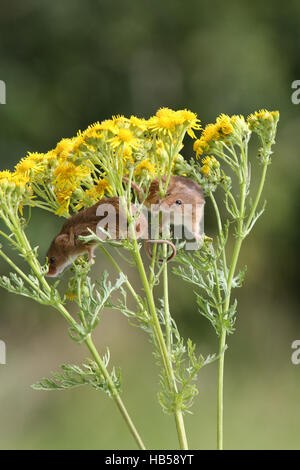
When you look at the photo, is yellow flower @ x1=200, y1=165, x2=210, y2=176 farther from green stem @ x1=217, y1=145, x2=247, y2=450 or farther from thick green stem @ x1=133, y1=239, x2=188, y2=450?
thick green stem @ x1=133, y1=239, x2=188, y2=450

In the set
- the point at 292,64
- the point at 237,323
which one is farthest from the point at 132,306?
the point at 292,64

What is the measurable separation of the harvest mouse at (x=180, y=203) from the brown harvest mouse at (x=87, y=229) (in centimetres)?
4

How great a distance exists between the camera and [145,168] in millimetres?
855

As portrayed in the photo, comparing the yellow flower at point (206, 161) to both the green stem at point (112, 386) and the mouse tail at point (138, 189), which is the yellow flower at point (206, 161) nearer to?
the mouse tail at point (138, 189)

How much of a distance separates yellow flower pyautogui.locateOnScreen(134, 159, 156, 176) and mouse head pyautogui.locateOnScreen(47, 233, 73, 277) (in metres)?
0.16

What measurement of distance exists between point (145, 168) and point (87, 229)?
128 mm

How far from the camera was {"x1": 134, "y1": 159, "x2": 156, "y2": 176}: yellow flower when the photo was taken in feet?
2.81

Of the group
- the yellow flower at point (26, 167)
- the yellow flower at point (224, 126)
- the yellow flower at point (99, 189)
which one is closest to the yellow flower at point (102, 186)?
the yellow flower at point (99, 189)

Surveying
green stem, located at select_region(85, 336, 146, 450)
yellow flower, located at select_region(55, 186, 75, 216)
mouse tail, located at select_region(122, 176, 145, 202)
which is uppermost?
mouse tail, located at select_region(122, 176, 145, 202)

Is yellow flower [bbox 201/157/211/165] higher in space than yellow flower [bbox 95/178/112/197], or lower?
higher

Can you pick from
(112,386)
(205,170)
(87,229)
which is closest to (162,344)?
(112,386)

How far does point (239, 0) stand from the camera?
10.8 feet

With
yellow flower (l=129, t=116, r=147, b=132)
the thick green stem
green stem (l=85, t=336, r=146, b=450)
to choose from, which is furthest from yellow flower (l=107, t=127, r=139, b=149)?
green stem (l=85, t=336, r=146, b=450)

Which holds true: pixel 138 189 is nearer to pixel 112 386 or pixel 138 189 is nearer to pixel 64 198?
pixel 64 198
